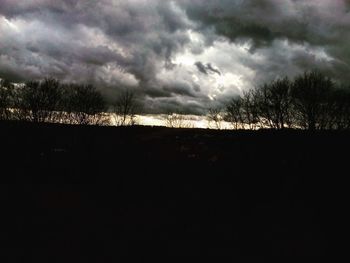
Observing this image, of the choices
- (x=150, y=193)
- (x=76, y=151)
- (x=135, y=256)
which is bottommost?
(x=135, y=256)

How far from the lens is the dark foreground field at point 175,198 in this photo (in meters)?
8.08

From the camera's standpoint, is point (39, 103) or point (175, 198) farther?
point (39, 103)

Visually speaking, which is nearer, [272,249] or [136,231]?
[272,249]

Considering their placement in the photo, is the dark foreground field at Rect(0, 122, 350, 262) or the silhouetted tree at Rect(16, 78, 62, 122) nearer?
the dark foreground field at Rect(0, 122, 350, 262)

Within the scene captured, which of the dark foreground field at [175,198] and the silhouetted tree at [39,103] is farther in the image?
the silhouetted tree at [39,103]

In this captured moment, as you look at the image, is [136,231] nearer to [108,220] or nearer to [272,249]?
[108,220]

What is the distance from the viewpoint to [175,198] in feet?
36.8

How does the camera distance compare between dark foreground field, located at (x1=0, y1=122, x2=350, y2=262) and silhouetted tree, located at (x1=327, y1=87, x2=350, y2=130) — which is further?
silhouetted tree, located at (x1=327, y1=87, x2=350, y2=130)

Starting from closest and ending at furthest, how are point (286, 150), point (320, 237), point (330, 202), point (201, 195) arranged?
point (320, 237) → point (330, 202) → point (201, 195) → point (286, 150)

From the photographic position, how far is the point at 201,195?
1153cm

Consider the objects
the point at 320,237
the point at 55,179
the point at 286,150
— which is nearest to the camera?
the point at 320,237

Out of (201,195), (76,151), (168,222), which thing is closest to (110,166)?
(76,151)

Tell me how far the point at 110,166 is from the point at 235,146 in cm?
686

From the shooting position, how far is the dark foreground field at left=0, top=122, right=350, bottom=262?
8078mm
